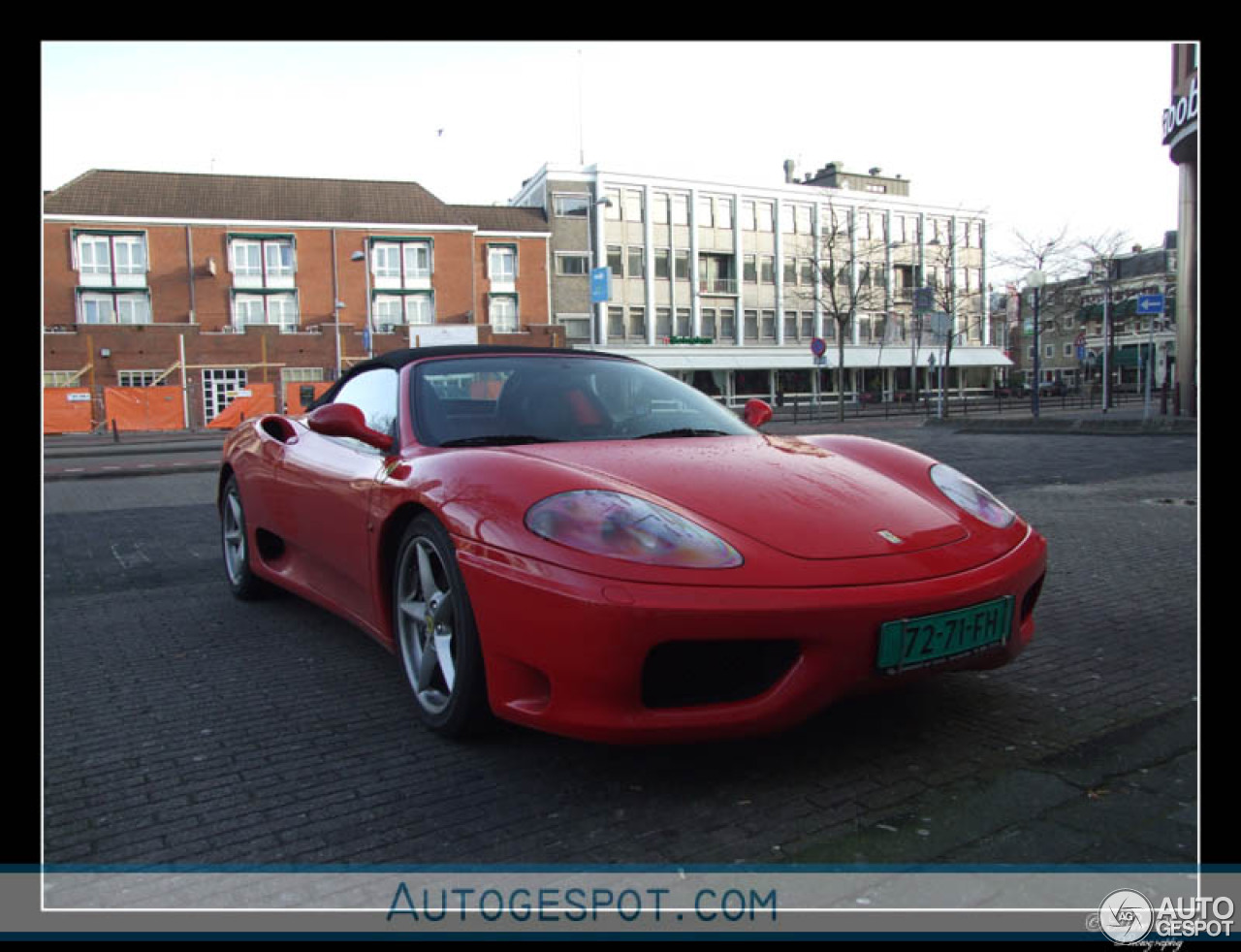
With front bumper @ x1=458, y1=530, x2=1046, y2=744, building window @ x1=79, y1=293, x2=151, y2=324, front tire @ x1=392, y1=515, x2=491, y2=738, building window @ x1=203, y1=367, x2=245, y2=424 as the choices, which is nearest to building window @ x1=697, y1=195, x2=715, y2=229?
building window @ x1=203, y1=367, x2=245, y2=424

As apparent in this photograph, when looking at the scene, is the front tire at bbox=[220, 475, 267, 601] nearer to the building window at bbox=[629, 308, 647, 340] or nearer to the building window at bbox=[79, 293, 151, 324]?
the building window at bbox=[79, 293, 151, 324]

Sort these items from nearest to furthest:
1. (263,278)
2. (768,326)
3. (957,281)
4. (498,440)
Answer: (498,440), (263,278), (768,326), (957,281)

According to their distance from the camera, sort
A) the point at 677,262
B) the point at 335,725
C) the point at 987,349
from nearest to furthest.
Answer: the point at 335,725, the point at 677,262, the point at 987,349

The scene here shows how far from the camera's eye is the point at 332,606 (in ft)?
12.5

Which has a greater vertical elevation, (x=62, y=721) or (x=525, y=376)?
(x=525, y=376)

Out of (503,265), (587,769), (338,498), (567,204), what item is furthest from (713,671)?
(567,204)

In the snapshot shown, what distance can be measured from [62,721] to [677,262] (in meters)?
57.5

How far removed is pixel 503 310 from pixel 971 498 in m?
→ 54.0

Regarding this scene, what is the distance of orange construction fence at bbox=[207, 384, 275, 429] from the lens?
34.3 meters

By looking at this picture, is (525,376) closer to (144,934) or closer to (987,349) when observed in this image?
(144,934)

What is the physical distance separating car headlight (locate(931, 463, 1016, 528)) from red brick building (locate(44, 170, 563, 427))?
43026 millimetres

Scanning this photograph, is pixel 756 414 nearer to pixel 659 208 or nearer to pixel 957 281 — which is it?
pixel 659 208

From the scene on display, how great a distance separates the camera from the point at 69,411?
3262cm

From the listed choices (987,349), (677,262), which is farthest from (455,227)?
(987,349)
